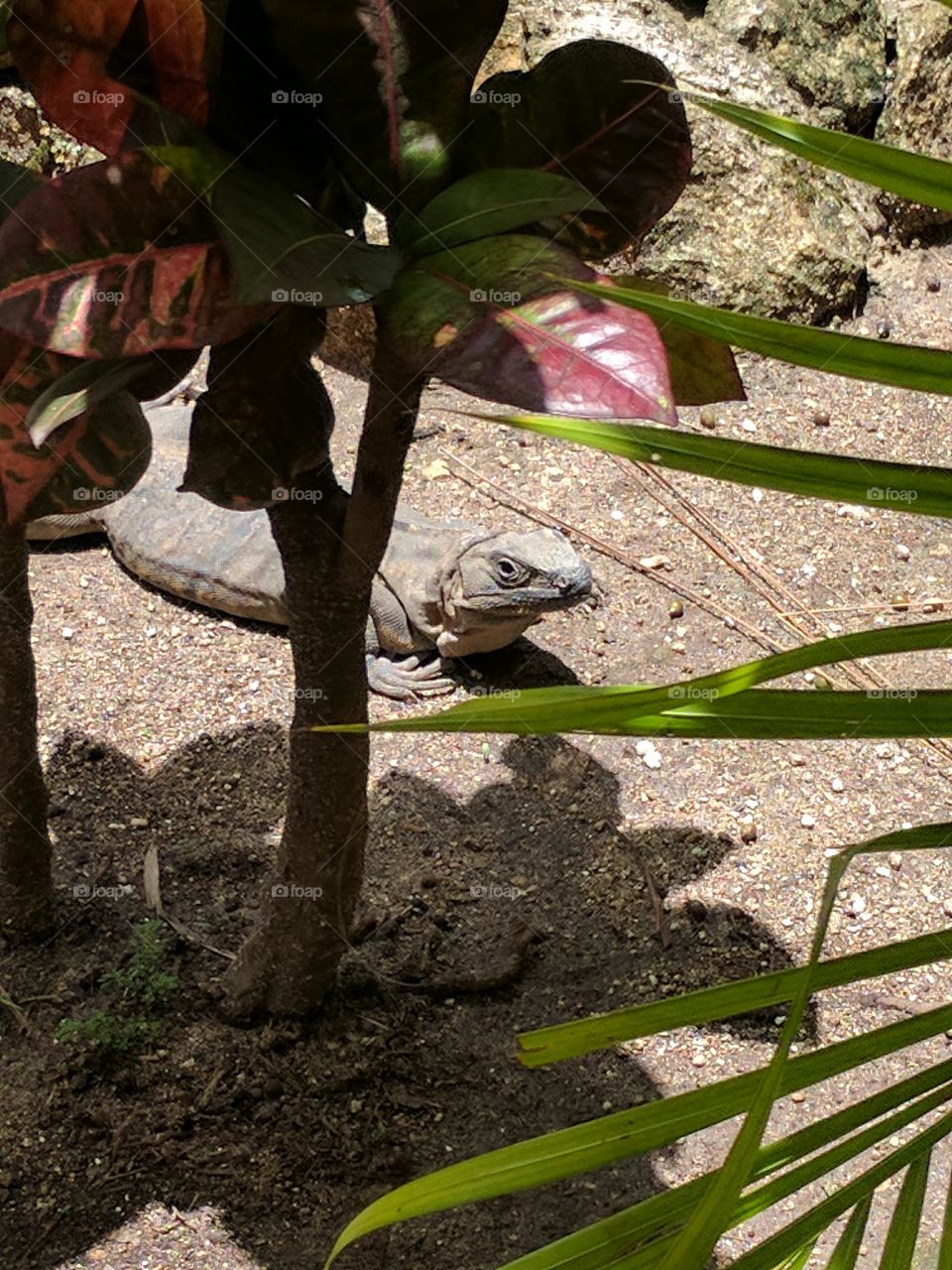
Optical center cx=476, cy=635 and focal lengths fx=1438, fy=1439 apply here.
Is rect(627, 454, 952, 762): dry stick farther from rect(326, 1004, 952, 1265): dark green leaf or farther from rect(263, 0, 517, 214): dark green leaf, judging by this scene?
rect(326, 1004, 952, 1265): dark green leaf

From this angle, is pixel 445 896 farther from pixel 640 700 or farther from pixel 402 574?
pixel 640 700

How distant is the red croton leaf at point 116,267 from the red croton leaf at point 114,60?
0.30 ft

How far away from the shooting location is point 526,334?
44.7 inches

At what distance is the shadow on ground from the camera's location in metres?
2.42

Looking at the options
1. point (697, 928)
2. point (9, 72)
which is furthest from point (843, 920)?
point (9, 72)

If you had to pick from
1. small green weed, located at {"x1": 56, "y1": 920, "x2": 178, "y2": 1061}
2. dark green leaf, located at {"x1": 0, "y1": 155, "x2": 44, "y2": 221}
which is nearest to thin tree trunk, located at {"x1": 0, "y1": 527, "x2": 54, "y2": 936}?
small green weed, located at {"x1": 56, "y1": 920, "x2": 178, "y2": 1061}

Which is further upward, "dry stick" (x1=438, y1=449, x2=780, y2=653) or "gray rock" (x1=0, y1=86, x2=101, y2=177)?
"gray rock" (x1=0, y1=86, x2=101, y2=177)

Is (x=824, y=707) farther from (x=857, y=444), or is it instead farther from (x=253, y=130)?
(x=857, y=444)

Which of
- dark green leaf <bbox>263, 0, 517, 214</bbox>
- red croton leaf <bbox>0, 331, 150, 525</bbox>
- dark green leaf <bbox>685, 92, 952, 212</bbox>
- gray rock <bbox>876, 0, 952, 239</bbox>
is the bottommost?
red croton leaf <bbox>0, 331, 150, 525</bbox>

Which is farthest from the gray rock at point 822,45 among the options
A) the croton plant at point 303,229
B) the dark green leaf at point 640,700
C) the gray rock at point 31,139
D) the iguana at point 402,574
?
the dark green leaf at point 640,700

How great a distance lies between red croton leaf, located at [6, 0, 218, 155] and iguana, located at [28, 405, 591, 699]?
8.12 feet

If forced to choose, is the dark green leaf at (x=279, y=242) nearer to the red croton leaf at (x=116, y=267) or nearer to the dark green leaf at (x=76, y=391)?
the red croton leaf at (x=116, y=267)

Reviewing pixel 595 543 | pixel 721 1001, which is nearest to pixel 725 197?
pixel 595 543

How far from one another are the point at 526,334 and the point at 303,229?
0.31 m
